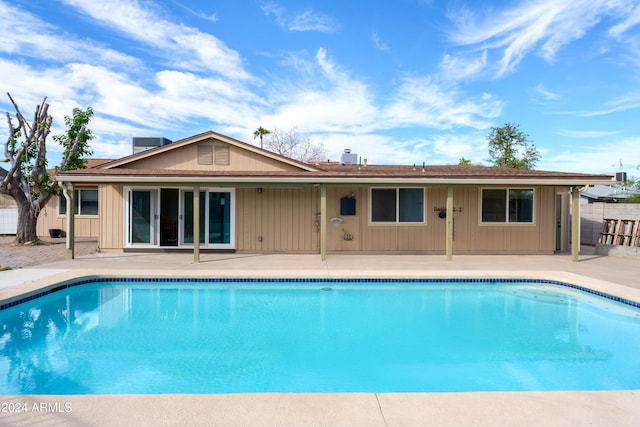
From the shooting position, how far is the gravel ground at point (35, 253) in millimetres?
9464

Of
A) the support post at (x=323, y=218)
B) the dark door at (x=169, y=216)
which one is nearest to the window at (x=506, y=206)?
the support post at (x=323, y=218)

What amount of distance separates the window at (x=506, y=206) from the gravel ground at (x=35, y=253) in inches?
451

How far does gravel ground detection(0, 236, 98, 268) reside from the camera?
946 centimetres

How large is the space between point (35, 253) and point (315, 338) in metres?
9.83

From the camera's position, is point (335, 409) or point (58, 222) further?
point (58, 222)

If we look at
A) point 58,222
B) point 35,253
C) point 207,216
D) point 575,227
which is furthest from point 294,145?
point 575,227

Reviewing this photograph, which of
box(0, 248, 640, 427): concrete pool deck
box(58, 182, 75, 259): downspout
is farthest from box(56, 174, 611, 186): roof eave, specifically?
box(0, 248, 640, 427): concrete pool deck

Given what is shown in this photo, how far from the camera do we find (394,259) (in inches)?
412

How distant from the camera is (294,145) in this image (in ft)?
112

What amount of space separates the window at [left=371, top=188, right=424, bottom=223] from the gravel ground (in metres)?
8.24

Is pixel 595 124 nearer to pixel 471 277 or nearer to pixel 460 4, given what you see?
pixel 460 4

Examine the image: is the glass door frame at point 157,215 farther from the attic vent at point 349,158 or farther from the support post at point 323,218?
the attic vent at point 349,158

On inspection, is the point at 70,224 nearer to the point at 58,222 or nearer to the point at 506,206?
the point at 58,222

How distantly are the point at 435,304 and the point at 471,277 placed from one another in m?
1.55
